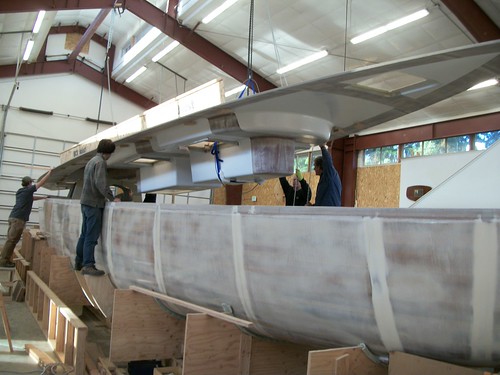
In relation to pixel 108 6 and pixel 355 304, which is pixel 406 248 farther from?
pixel 108 6

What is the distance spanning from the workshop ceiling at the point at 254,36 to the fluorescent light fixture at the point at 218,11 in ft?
0.38

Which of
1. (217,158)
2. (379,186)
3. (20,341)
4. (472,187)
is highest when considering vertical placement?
(379,186)

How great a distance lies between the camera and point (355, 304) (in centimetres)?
183

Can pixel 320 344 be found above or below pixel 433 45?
below

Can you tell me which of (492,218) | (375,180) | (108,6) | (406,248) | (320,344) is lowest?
Answer: (320,344)

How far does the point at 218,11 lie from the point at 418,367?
370 inches

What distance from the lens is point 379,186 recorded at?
37.3 ft

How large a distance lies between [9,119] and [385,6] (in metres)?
11.1

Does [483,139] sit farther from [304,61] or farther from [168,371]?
[168,371]

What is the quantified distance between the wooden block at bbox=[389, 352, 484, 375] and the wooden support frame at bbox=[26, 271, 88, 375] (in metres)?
2.39

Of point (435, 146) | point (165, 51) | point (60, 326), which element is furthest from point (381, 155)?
point (60, 326)

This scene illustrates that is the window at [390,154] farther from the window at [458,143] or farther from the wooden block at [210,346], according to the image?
the wooden block at [210,346]

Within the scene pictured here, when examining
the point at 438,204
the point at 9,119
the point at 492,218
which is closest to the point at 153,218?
the point at 438,204

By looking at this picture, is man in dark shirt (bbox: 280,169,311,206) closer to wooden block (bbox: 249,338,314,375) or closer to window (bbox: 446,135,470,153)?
wooden block (bbox: 249,338,314,375)
